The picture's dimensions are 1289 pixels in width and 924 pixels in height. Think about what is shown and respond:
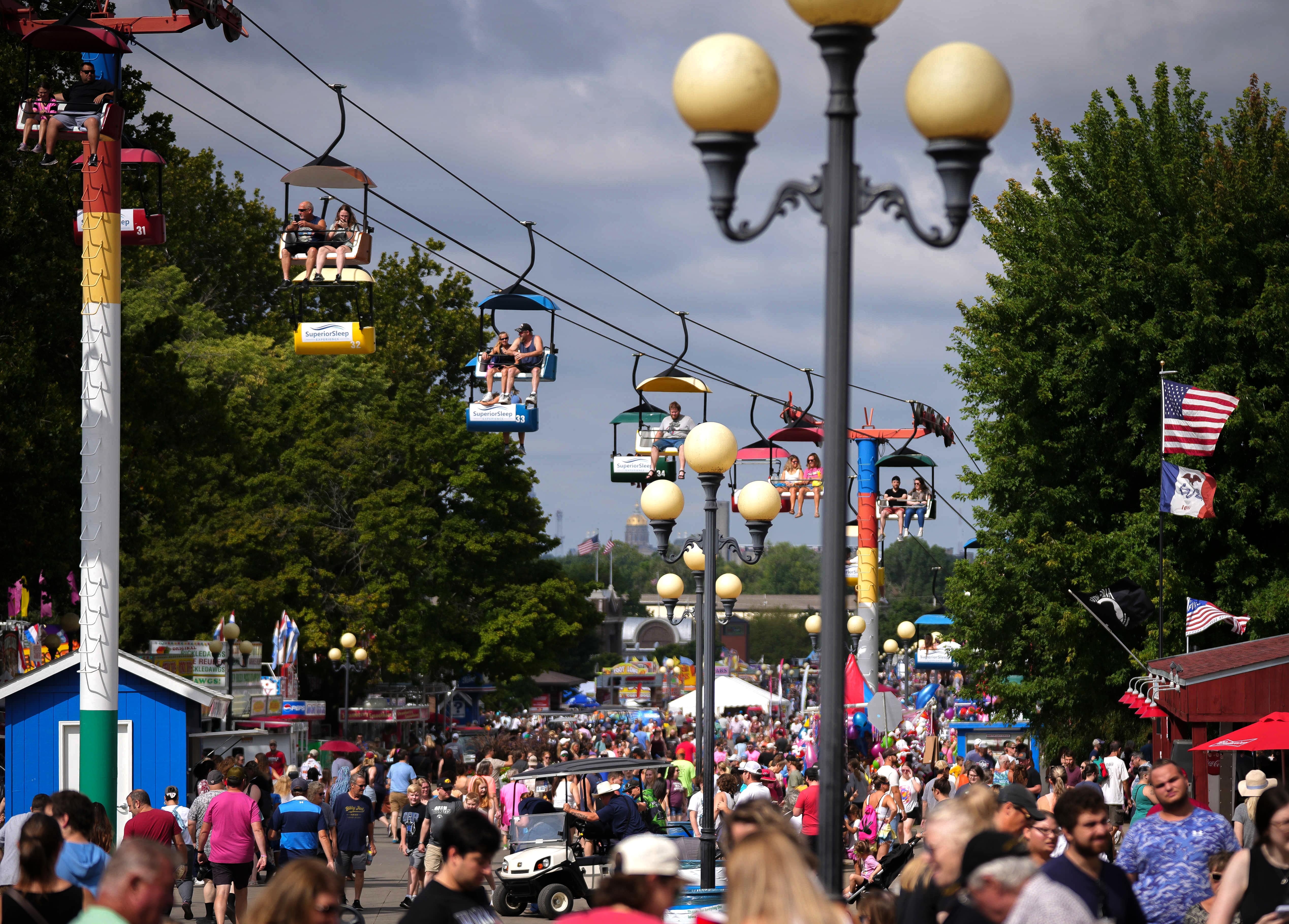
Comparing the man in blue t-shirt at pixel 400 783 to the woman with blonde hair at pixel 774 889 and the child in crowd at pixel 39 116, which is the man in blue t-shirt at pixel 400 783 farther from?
the woman with blonde hair at pixel 774 889

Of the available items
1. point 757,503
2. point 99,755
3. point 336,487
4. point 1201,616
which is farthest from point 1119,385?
point 336,487

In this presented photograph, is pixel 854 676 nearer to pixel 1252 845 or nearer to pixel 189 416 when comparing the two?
pixel 189 416

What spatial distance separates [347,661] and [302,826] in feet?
98.7

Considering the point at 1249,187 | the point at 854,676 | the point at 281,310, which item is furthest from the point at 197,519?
the point at 1249,187

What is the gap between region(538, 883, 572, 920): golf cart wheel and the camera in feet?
57.0

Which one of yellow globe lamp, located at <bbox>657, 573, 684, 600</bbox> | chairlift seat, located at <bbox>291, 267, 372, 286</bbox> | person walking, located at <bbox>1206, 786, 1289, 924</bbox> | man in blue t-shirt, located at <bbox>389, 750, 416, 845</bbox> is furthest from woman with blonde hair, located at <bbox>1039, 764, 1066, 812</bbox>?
chairlift seat, located at <bbox>291, 267, 372, 286</bbox>

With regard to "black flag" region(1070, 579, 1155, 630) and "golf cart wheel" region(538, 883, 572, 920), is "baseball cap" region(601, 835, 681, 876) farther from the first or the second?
"black flag" region(1070, 579, 1155, 630)

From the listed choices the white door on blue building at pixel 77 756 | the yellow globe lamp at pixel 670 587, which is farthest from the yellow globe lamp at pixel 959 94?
the white door on blue building at pixel 77 756

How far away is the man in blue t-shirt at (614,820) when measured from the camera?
17.7 meters

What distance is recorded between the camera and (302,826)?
1620cm

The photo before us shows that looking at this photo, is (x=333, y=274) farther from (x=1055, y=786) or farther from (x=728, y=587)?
(x=1055, y=786)

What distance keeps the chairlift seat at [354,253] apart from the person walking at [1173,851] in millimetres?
14188

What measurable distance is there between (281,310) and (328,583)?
1292 cm

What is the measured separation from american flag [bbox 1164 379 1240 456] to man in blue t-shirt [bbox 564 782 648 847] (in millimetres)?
10692
